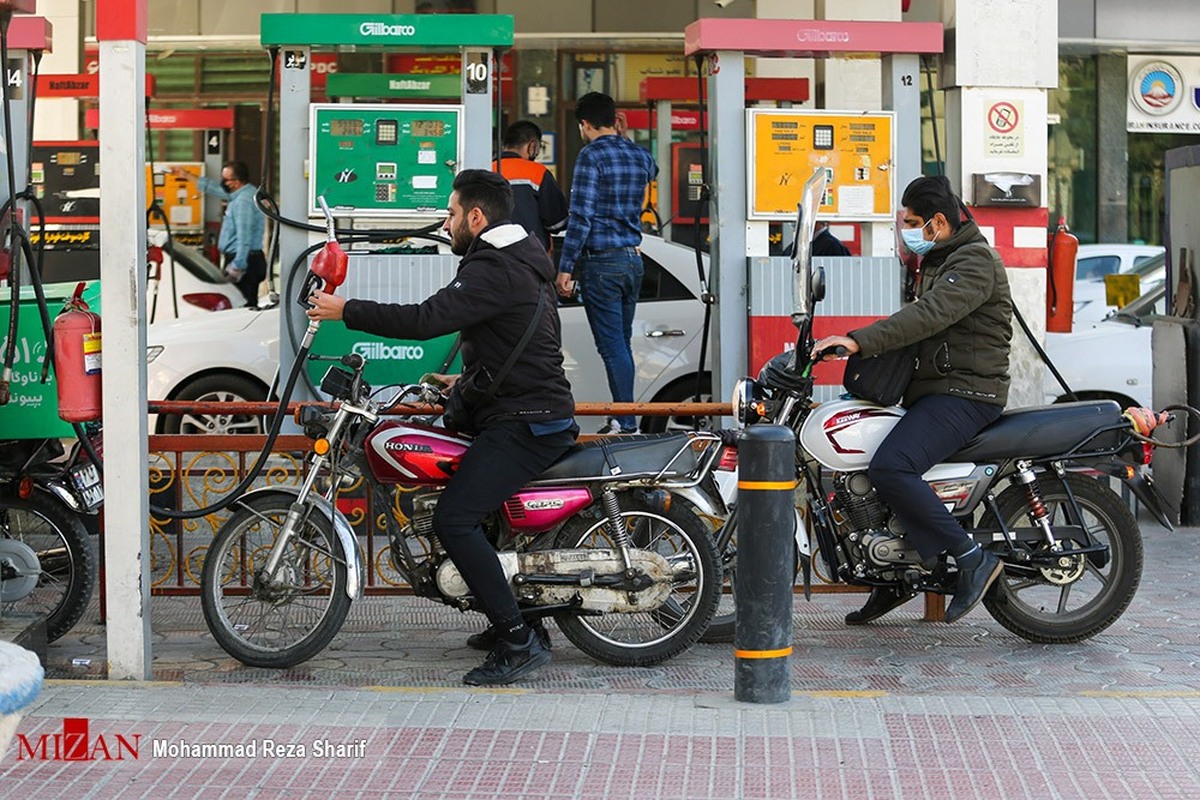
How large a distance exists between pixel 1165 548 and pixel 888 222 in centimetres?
231

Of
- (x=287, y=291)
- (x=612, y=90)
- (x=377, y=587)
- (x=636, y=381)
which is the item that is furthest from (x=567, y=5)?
(x=377, y=587)

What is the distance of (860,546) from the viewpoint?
7.00m

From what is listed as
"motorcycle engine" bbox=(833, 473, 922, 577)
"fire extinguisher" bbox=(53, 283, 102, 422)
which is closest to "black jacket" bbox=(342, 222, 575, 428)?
"fire extinguisher" bbox=(53, 283, 102, 422)

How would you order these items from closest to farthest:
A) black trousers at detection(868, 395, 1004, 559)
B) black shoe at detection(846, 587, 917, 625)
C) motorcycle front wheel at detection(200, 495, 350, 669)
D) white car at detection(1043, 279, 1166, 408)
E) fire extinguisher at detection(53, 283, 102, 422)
Result: fire extinguisher at detection(53, 283, 102, 422) → motorcycle front wheel at detection(200, 495, 350, 669) → black trousers at detection(868, 395, 1004, 559) → black shoe at detection(846, 587, 917, 625) → white car at detection(1043, 279, 1166, 408)

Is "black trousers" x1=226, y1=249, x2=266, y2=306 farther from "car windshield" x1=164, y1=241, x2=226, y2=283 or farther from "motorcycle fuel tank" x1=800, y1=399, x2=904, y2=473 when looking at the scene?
"motorcycle fuel tank" x1=800, y1=399, x2=904, y2=473

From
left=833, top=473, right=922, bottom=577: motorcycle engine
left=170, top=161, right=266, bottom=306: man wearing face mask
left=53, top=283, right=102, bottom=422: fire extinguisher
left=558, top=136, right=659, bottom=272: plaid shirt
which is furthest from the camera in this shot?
left=170, top=161, right=266, bottom=306: man wearing face mask

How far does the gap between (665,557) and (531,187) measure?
4165 millimetres

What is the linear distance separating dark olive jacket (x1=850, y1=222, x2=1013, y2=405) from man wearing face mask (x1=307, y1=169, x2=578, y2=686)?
123cm

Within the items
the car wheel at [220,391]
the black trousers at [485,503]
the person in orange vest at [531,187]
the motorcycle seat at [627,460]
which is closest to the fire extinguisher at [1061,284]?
the person in orange vest at [531,187]

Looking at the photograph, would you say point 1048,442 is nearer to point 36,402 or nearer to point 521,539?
point 521,539

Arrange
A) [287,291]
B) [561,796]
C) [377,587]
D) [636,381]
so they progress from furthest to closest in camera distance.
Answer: [636,381] → [287,291] → [377,587] → [561,796]

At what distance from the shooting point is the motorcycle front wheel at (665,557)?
263 inches

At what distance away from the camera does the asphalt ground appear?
5.22 m


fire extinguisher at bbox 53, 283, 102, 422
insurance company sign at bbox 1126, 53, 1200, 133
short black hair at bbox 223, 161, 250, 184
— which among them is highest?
insurance company sign at bbox 1126, 53, 1200, 133
